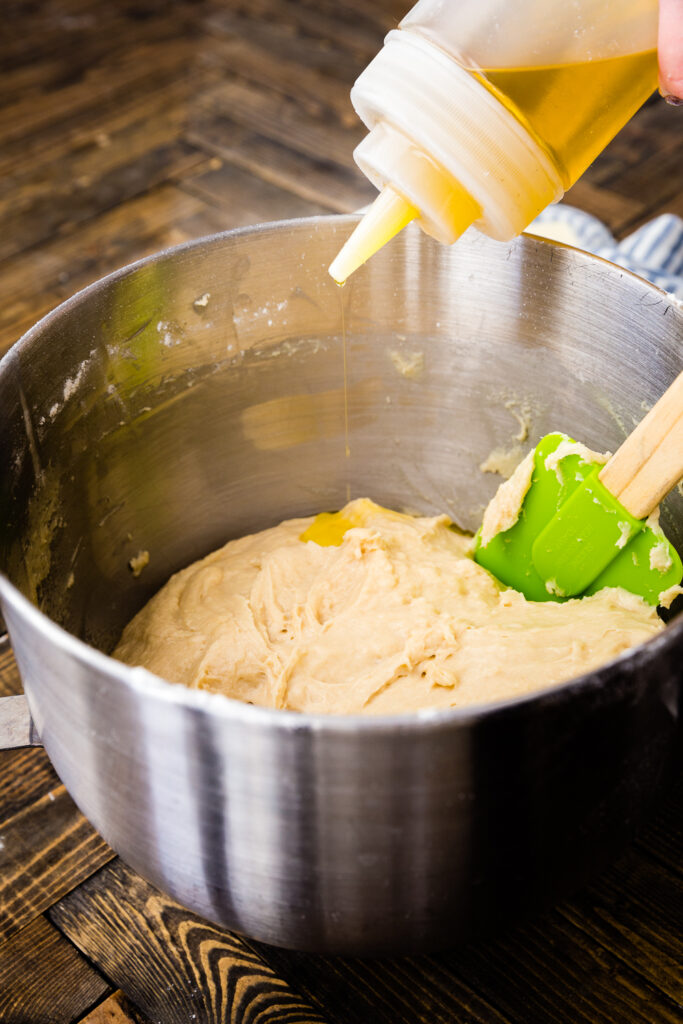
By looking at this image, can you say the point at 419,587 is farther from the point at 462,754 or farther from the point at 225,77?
the point at 225,77

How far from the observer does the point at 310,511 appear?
1134mm

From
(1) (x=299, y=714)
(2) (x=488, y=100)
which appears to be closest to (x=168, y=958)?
(1) (x=299, y=714)

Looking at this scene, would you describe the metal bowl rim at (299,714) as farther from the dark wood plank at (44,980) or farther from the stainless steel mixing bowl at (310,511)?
the dark wood plank at (44,980)

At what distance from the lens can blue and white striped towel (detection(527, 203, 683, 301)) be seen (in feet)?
4.48

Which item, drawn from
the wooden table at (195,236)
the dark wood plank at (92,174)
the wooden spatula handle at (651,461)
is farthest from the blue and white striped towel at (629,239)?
the dark wood plank at (92,174)

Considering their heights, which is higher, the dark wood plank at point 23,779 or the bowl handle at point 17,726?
the bowl handle at point 17,726

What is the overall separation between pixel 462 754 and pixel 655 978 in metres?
0.35

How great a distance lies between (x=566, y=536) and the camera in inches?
35.6

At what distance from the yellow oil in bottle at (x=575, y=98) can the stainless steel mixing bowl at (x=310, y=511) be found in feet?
0.47

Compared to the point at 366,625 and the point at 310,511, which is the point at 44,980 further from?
the point at 310,511

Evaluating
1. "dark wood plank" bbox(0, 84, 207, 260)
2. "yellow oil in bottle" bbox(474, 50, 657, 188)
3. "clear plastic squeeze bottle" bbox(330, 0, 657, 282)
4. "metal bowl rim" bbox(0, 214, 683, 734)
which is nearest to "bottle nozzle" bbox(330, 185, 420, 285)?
"clear plastic squeeze bottle" bbox(330, 0, 657, 282)

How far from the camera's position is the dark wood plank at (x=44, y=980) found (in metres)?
0.72

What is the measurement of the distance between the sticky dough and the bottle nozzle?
32cm

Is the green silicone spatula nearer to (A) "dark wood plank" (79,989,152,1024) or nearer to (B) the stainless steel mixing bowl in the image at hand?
(B) the stainless steel mixing bowl
